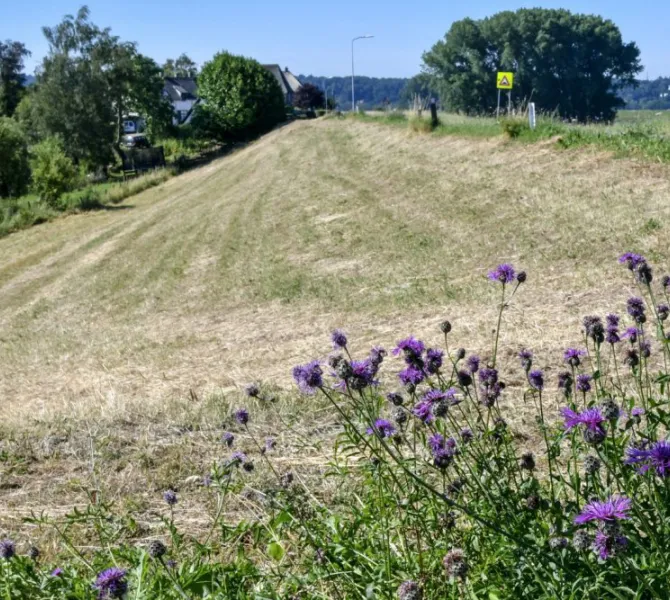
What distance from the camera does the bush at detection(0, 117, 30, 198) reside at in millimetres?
33406

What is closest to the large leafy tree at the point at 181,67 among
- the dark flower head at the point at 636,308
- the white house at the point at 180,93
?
the white house at the point at 180,93

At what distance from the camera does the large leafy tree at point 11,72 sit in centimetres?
6906

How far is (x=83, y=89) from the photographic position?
4338 centimetres

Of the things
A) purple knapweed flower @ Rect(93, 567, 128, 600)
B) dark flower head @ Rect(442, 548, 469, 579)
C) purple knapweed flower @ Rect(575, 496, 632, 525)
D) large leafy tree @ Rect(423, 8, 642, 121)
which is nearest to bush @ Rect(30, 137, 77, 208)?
purple knapweed flower @ Rect(93, 567, 128, 600)

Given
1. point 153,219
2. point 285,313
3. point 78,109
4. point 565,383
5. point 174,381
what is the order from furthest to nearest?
point 78,109 < point 153,219 < point 285,313 < point 174,381 < point 565,383

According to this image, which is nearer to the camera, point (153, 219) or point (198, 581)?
point (198, 581)

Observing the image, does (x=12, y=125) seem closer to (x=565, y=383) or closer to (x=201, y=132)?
(x=201, y=132)

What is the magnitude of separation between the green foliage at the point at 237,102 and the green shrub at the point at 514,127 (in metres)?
34.7

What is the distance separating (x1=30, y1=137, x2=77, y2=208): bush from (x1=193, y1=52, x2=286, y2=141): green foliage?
1871cm

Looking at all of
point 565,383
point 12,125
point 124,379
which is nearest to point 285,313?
point 124,379

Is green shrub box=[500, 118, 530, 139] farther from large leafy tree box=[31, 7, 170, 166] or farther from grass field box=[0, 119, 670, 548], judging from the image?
large leafy tree box=[31, 7, 170, 166]

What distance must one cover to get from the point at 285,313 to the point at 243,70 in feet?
147

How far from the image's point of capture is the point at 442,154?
18.5m

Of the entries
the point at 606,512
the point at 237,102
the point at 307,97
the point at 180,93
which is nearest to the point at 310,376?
the point at 606,512
